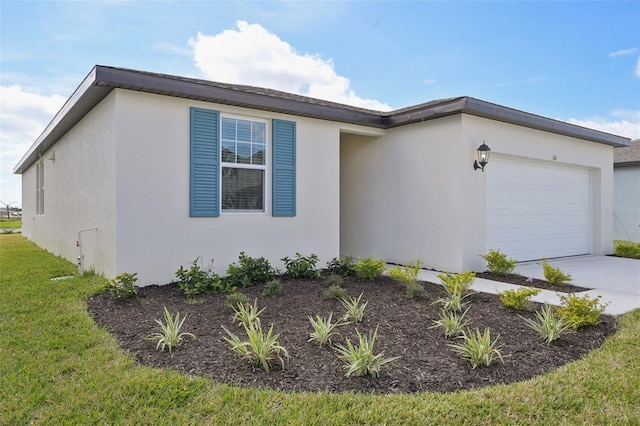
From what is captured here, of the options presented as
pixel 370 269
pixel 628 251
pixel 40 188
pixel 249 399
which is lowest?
pixel 249 399

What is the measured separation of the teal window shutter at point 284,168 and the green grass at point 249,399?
4.13m

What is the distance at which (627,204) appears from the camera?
47.9ft

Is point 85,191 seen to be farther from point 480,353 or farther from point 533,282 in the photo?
point 533,282

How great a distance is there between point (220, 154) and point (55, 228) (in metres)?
6.89

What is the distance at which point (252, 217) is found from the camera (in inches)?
279

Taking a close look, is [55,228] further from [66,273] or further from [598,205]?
[598,205]

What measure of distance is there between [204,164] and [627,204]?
1560 centimetres

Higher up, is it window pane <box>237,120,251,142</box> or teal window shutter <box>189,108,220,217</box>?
window pane <box>237,120,251,142</box>

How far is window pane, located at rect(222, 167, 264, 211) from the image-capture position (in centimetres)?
685

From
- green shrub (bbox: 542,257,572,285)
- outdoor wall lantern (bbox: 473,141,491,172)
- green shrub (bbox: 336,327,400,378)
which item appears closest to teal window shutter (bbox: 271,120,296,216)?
outdoor wall lantern (bbox: 473,141,491,172)

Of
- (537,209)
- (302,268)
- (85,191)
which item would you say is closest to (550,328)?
(302,268)

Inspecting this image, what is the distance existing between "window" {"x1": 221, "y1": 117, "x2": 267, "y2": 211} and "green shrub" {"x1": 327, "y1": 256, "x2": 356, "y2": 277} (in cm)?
172

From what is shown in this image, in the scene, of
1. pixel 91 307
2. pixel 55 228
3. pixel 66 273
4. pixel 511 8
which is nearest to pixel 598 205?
pixel 511 8

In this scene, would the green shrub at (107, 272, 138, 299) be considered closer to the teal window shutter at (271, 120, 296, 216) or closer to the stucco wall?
the teal window shutter at (271, 120, 296, 216)
